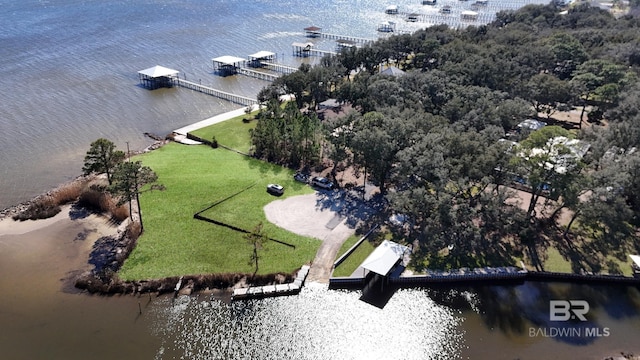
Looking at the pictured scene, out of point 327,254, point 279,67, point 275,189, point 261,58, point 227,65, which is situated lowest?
point 327,254

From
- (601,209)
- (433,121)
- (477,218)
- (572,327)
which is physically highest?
(433,121)

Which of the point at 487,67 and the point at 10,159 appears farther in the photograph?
the point at 487,67

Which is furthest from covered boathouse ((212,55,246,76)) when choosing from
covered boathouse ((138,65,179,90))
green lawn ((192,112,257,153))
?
green lawn ((192,112,257,153))

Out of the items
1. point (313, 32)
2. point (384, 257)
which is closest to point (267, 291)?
point (384, 257)

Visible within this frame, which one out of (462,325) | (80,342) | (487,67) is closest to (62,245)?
(80,342)

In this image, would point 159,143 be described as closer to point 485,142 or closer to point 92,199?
point 92,199

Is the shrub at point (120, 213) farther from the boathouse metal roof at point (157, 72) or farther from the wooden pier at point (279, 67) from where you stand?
the wooden pier at point (279, 67)

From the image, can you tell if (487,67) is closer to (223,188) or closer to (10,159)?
(223,188)
